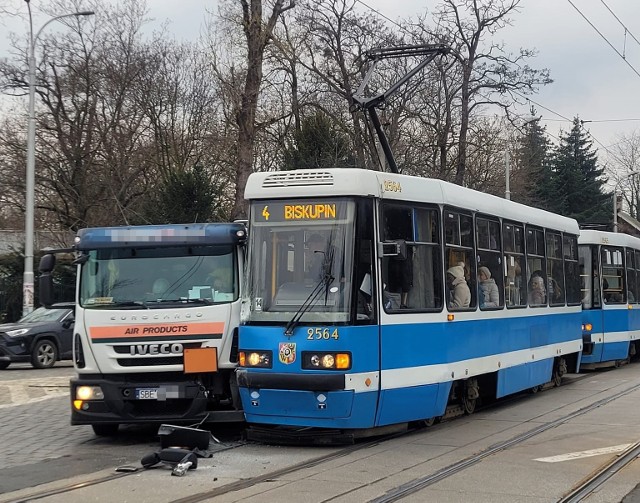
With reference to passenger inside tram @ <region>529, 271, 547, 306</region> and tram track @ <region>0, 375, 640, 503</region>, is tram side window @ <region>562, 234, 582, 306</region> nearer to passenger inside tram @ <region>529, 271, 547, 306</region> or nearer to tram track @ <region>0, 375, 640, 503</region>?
passenger inside tram @ <region>529, 271, 547, 306</region>

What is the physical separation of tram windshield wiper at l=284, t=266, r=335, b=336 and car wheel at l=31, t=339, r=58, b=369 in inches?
509

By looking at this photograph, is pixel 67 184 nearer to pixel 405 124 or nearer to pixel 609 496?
pixel 405 124

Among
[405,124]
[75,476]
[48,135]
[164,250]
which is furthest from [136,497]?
[48,135]

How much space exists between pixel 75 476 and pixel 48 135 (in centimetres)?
3156

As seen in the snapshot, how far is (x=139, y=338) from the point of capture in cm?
1012

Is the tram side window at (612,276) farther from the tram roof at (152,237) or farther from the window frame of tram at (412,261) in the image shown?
the tram roof at (152,237)

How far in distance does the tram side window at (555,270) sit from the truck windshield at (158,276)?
259 inches

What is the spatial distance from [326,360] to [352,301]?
684 mm

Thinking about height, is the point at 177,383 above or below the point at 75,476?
above

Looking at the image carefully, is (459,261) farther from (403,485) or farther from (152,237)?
(403,485)

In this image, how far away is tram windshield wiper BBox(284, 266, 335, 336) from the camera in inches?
372

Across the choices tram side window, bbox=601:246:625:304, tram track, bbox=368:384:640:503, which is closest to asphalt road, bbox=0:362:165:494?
tram track, bbox=368:384:640:503

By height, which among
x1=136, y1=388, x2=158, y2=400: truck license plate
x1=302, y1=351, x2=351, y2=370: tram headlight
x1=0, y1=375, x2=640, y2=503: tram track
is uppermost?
x1=302, y1=351, x2=351, y2=370: tram headlight

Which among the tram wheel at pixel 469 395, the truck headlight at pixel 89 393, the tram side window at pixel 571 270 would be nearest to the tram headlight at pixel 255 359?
the truck headlight at pixel 89 393
